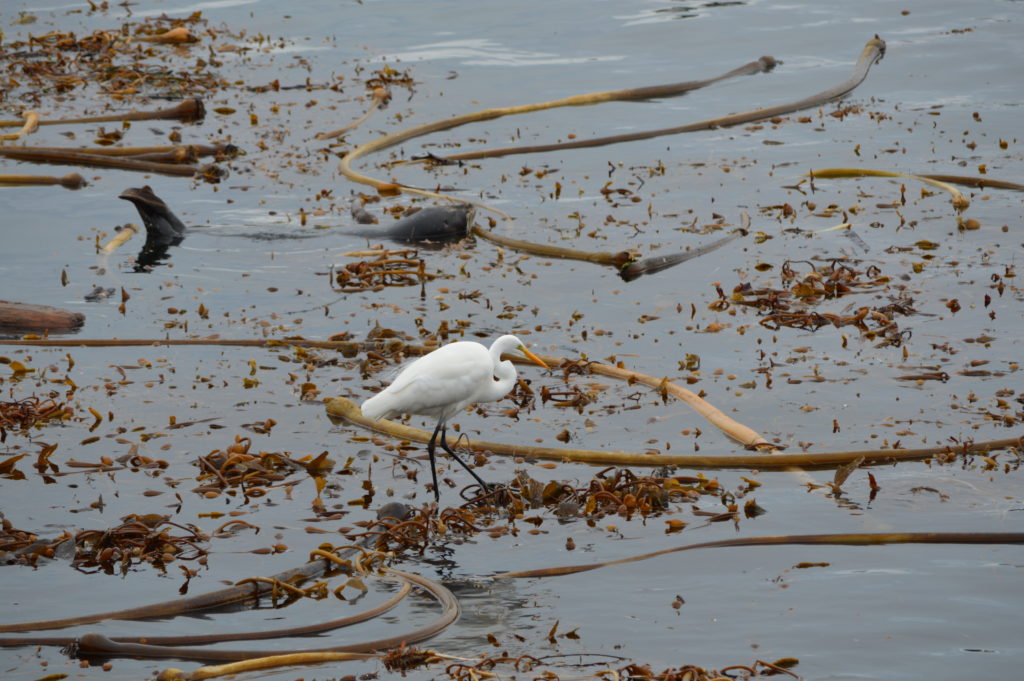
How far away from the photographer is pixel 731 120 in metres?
17.2

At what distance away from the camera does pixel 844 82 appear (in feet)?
61.5

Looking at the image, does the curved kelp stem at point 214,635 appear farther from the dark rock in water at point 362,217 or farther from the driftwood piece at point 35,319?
the dark rock in water at point 362,217

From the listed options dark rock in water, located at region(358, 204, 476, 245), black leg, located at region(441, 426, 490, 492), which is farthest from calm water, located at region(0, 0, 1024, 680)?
dark rock in water, located at region(358, 204, 476, 245)

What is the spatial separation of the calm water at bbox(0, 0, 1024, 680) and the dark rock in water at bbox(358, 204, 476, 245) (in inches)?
19.1

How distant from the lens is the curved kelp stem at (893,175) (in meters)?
13.4

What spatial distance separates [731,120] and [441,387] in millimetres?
10266

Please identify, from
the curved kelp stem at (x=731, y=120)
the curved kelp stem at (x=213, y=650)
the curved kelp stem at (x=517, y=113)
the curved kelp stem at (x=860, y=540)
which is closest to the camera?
the curved kelp stem at (x=213, y=650)

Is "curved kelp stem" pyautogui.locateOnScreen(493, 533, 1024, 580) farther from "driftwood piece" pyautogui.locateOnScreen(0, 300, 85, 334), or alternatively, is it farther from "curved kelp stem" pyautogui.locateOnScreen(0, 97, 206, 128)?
"curved kelp stem" pyautogui.locateOnScreen(0, 97, 206, 128)

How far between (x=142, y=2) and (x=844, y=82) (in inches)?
591

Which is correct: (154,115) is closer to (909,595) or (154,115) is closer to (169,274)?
(169,274)

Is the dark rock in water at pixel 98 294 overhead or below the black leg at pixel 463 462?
overhead

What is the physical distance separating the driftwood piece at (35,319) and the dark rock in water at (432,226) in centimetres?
353

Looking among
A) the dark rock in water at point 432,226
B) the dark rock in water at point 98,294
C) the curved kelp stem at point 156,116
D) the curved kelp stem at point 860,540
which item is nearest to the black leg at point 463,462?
the curved kelp stem at point 860,540

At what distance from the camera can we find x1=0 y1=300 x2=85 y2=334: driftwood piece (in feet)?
36.3
